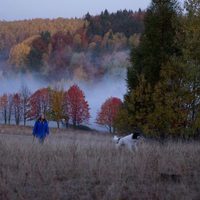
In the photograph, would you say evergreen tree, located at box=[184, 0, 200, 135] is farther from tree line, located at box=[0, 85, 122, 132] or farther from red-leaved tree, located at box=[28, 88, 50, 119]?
red-leaved tree, located at box=[28, 88, 50, 119]

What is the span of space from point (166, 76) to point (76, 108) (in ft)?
197

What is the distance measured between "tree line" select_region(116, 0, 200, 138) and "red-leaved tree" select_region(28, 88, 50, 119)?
2434 inches

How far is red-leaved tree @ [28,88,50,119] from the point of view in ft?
278

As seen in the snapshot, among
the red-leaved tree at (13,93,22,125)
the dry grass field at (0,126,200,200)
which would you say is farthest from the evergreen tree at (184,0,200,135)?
the red-leaved tree at (13,93,22,125)

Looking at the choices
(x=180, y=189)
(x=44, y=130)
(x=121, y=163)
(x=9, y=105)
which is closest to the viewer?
(x=180, y=189)

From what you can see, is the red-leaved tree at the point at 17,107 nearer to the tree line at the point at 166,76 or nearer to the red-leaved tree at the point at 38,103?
the red-leaved tree at the point at 38,103

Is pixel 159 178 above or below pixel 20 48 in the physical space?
below

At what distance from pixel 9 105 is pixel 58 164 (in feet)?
290

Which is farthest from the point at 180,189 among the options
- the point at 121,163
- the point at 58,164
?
the point at 58,164

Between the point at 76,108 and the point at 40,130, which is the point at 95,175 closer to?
the point at 40,130

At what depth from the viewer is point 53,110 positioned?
76.5 m

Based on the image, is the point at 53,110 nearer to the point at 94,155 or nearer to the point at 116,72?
the point at 116,72

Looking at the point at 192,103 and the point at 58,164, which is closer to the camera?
the point at 58,164

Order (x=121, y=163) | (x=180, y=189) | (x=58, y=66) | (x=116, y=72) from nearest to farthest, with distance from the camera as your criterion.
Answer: (x=180, y=189), (x=121, y=163), (x=116, y=72), (x=58, y=66)
